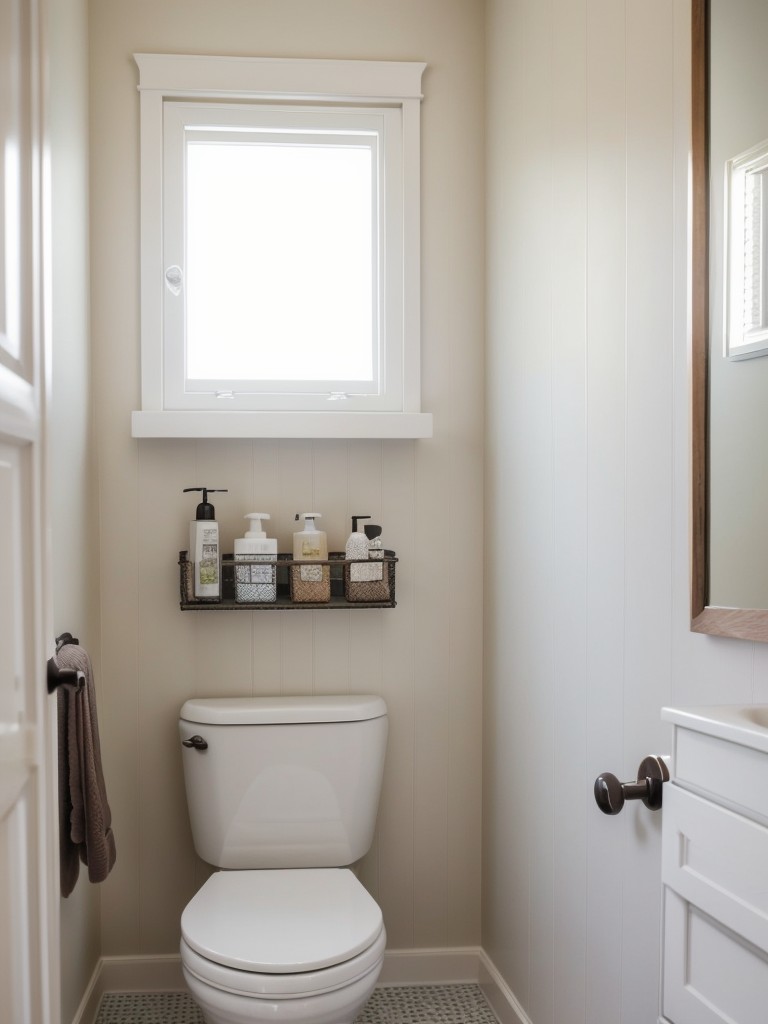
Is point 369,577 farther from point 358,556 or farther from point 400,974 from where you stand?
point 400,974

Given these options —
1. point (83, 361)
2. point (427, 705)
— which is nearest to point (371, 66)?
point (83, 361)

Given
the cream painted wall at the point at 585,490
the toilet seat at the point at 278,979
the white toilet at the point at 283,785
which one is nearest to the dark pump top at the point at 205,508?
the white toilet at the point at 283,785

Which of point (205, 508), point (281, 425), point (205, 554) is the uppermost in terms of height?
point (281, 425)

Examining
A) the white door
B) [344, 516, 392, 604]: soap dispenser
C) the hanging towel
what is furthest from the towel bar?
[344, 516, 392, 604]: soap dispenser

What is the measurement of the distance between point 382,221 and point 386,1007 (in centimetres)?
195

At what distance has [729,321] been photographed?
46.2 inches

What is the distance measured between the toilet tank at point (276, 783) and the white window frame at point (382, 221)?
2.24 ft

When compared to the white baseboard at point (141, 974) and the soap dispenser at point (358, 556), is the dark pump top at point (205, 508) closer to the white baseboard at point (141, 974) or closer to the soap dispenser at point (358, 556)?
the soap dispenser at point (358, 556)

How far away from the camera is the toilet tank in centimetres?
220

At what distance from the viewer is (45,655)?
4.11 ft

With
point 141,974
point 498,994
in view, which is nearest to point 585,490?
point 498,994

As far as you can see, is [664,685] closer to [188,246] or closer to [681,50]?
[681,50]

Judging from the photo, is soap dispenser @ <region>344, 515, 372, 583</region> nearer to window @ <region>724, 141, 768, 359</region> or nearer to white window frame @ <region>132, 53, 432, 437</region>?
white window frame @ <region>132, 53, 432, 437</region>

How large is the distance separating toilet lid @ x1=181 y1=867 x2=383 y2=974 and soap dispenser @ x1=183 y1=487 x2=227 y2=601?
631 millimetres
